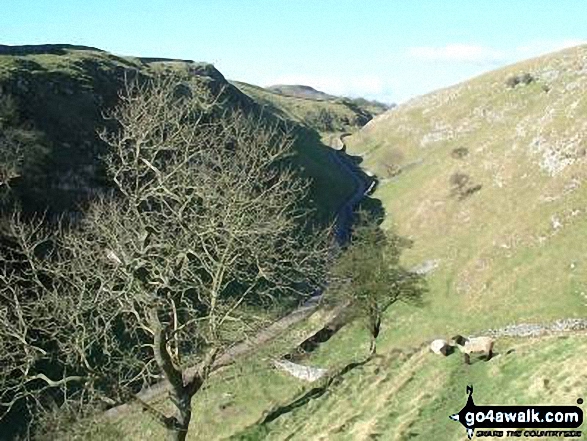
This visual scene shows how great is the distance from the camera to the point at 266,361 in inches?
2042

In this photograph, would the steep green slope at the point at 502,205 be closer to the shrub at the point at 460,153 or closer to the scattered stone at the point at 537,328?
the shrub at the point at 460,153

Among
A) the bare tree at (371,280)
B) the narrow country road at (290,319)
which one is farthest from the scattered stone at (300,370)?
the bare tree at (371,280)

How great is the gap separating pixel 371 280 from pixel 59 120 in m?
53.3

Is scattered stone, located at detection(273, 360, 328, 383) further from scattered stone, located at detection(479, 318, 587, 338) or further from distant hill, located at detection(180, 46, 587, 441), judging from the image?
scattered stone, located at detection(479, 318, 587, 338)

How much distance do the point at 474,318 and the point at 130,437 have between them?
30.6m

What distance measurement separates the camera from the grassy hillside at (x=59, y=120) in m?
70.3

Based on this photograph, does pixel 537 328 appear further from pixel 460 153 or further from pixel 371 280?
pixel 460 153

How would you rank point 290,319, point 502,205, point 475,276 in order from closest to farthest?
point 475,276
point 290,319
point 502,205

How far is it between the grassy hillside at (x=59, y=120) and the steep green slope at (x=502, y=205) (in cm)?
1968

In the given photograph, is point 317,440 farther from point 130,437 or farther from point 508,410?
point 130,437

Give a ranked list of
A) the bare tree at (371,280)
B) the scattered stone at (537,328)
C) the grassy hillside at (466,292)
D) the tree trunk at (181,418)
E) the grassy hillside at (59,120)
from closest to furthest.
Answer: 1. the grassy hillside at (466,292)
2. the tree trunk at (181,418)
3. the scattered stone at (537,328)
4. the bare tree at (371,280)
5. the grassy hillside at (59,120)

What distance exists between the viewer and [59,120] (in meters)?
83.8

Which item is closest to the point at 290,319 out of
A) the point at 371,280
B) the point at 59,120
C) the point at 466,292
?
the point at 466,292

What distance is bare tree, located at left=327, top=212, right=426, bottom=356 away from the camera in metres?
50.0
